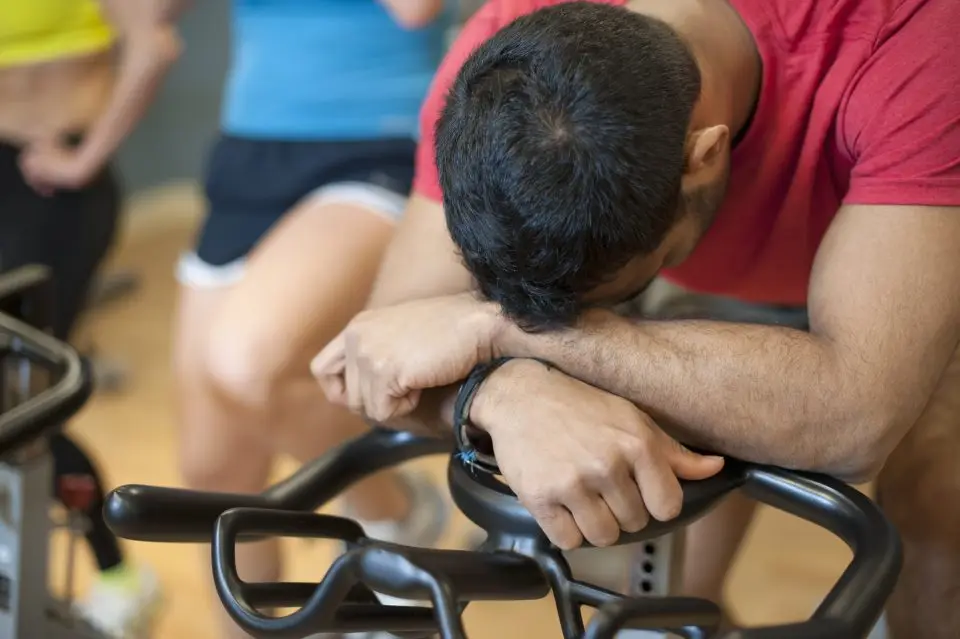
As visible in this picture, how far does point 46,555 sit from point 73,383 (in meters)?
0.23

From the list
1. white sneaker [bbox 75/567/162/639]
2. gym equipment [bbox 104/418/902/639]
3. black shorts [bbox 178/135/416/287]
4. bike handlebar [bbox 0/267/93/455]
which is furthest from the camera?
white sneaker [bbox 75/567/162/639]

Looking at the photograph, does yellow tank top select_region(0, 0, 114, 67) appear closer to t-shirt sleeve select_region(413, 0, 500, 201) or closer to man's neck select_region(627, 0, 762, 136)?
t-shirt sleeve select_region(413, 0, 500, 201)

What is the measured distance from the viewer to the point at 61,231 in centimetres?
183

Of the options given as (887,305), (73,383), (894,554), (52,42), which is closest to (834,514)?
(894,554)

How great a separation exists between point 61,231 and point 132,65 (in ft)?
1.02

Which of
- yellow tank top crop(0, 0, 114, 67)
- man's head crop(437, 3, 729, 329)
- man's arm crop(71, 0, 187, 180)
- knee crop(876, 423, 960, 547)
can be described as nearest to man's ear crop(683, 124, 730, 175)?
man's head crop(437, 3, 729, 329)

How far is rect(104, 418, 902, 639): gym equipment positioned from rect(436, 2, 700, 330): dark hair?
0.17 meters

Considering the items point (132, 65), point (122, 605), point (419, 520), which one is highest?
point (132, 65)

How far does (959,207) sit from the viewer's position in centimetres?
86

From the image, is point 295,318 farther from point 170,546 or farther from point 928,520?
point 170,546

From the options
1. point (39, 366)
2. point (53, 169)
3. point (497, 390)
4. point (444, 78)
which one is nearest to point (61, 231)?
point (53, 169)

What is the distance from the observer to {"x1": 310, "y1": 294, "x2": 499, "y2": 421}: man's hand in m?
0.88

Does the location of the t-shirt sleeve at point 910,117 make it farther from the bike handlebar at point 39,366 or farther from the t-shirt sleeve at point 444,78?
the bike handlebar at point 39,366

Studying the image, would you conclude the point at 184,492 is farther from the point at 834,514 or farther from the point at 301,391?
the point at 301,391
